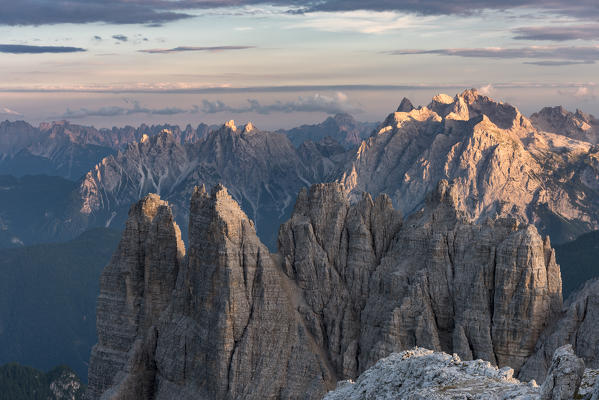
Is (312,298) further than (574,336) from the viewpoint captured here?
Yes

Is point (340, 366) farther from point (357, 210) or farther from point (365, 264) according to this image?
point (357, 210)

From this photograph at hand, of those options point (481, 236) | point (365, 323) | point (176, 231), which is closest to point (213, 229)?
point (176, 231)

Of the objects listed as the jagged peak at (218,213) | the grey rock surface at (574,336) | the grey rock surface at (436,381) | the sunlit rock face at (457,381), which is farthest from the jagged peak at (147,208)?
the grey rock surface at (436,381)

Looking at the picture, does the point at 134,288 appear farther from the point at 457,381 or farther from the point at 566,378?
the point at 566,378

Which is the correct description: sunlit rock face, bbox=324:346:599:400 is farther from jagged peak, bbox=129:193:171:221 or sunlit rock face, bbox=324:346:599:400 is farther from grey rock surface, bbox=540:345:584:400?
jagged peak, bbox=129:193:171:221

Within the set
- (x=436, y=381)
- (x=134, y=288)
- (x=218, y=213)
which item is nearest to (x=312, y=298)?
(x=218, y=213)

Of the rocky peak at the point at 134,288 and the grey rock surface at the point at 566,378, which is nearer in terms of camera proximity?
the grey rock surface at the point at 566,378

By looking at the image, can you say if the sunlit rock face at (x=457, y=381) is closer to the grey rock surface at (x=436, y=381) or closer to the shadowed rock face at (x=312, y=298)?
the grey rock surface at (x=436, y=381)

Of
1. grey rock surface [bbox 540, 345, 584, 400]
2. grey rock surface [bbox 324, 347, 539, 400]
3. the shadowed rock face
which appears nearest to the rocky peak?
the shadowed rock face
